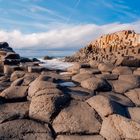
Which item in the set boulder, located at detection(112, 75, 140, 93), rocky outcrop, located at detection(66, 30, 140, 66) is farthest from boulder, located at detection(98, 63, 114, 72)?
rocky outcrop, located at detection(66, 30, 140, 66)

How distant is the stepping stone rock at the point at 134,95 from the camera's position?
Result: 5528 mm

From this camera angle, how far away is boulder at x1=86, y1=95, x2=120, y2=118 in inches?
184

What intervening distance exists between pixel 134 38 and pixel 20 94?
1150cm

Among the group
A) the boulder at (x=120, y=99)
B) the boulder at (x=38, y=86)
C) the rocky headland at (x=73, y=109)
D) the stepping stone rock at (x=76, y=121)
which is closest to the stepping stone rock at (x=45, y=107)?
the rocky headland at (x=73, y=109)

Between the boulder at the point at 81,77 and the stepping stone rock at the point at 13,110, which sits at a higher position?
the boulder at the point at 81,77

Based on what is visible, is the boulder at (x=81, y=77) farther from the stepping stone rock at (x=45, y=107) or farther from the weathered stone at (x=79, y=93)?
the stepping stone rock at (x=45, y=107)

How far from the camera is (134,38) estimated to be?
15805mm

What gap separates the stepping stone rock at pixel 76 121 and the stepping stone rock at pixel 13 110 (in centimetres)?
58

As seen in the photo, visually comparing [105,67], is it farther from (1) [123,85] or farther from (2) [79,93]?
(2) [79,93]

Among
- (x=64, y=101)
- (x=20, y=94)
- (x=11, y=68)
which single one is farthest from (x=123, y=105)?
(x=11, y=68)

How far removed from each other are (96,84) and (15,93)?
1626mm

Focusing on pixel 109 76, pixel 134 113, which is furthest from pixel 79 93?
pixel 109 76

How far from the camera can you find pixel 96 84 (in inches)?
232

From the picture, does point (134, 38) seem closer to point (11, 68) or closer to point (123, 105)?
point (11, 68)
